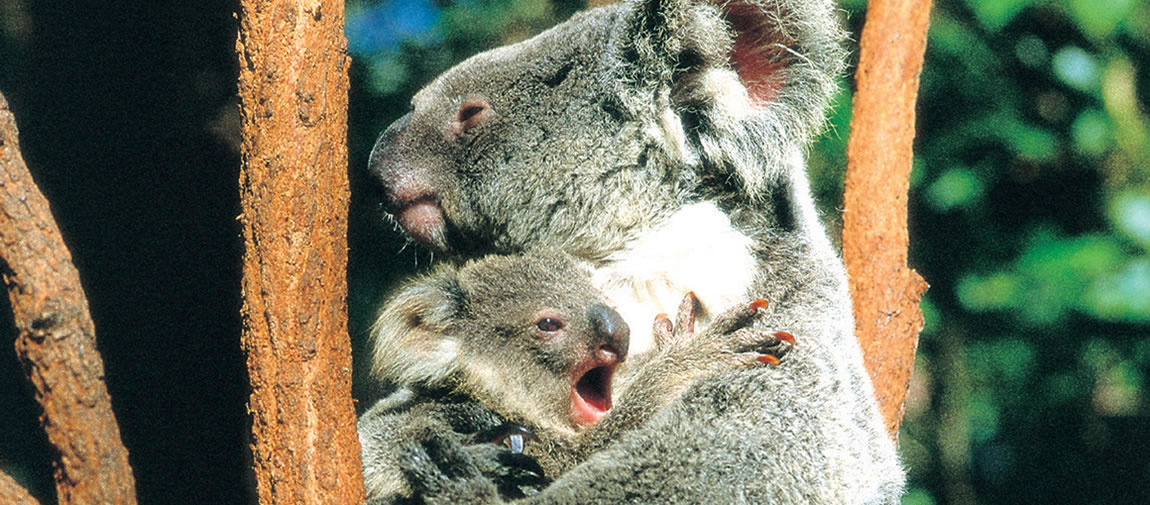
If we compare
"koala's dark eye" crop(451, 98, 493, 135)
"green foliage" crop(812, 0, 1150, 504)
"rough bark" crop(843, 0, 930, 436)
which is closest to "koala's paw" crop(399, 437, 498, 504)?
"koala's dark eye" crop(451, 98, 493, 135)

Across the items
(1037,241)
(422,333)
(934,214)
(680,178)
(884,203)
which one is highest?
(934,214)

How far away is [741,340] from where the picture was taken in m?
1.89

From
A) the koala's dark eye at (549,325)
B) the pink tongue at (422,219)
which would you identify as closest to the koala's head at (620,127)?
the pink tongue at (422,219)

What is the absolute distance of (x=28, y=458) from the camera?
9.85 ft

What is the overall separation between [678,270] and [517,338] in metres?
0.36

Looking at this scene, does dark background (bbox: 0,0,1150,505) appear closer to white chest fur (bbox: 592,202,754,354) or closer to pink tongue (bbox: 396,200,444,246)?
pink tongue (bbox: 396,200,444,246)

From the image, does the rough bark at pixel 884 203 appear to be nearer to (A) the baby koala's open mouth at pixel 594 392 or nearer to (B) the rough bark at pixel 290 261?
(A) the baby koala's open mouth at pixel 594 392

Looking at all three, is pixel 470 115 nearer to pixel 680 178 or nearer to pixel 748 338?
pixel 680 178

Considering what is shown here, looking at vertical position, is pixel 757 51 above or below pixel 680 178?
above

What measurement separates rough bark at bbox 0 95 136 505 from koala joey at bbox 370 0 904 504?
2.47ft

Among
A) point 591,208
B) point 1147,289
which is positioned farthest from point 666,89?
point 1147,289

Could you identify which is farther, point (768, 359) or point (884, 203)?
point (884, 203)

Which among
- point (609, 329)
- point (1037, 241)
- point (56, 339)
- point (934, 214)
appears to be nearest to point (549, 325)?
point (609, 329)

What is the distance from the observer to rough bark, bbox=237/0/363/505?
1.48 m
